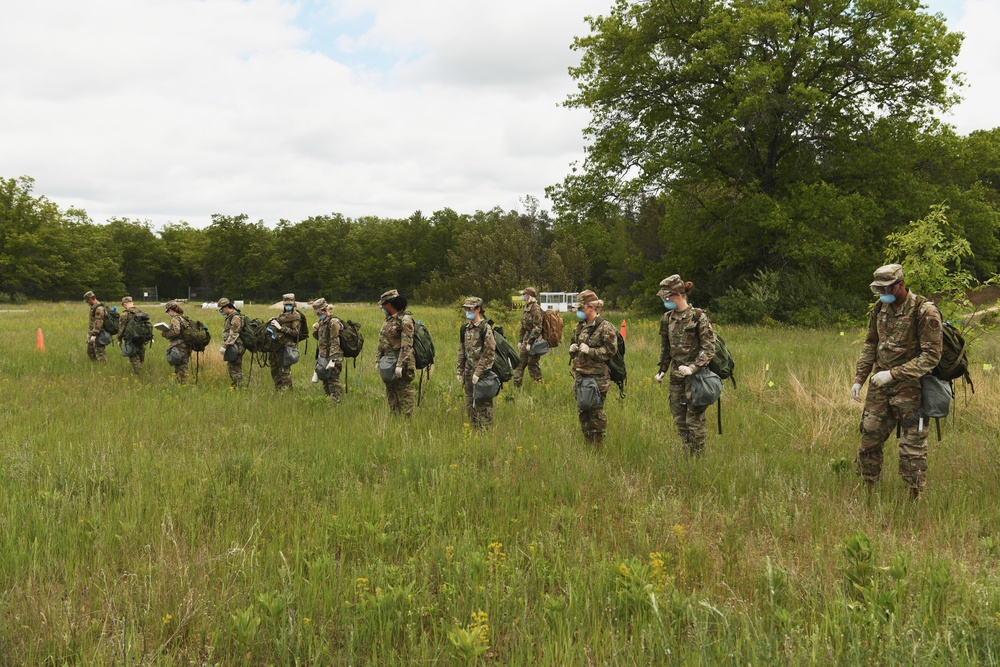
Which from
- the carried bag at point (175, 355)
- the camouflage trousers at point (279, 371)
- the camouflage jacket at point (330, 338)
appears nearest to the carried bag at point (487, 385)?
the camouflage jacket at point (330, 338)

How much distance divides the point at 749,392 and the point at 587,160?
17.1m

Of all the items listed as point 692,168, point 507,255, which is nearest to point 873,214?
point 692,168

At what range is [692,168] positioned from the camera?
23.2 metres

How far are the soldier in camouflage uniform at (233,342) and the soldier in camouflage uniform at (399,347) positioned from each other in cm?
403

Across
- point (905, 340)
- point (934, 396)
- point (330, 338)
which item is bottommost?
point (934, 396)

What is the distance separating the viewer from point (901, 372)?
5.04 m

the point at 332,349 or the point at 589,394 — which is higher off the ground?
the point at 332,349

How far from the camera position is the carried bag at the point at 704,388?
20.8 ft

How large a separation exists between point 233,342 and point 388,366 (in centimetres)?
438

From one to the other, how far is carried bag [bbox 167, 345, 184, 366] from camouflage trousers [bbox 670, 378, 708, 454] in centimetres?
932

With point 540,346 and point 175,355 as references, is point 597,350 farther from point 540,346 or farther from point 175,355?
point 175,355

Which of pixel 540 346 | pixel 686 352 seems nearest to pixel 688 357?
pixel 686 352

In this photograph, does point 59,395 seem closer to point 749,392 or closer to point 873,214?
point 749,392

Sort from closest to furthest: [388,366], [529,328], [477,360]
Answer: [477,360]
[388,366]
[529,328]
